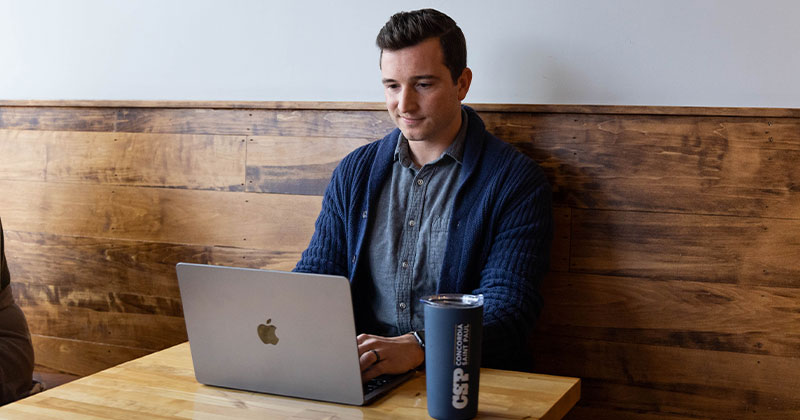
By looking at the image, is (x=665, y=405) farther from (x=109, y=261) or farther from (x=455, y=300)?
(x=109, y=261)

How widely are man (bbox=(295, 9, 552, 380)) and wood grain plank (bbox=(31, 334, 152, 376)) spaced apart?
2.92ft

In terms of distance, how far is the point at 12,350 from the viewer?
1.76 meters

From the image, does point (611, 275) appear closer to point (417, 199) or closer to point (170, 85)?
point (417, 199)

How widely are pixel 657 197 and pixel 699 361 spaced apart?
37cm

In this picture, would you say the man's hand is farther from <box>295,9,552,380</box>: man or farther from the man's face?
the man's face

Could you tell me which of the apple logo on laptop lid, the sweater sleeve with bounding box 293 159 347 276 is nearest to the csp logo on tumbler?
the apple logo on laptop lid

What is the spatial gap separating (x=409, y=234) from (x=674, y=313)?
2.02 feet

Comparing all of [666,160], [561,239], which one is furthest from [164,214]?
[666,160]

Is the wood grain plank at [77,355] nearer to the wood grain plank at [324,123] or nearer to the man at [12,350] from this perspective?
Result: the man at [12,350]

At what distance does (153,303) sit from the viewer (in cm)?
221

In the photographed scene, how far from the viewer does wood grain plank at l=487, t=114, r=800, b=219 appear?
1597 millimetres

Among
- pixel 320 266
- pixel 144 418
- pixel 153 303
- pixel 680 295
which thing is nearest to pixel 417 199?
pixel 320 266

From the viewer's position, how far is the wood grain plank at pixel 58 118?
2.23 meters

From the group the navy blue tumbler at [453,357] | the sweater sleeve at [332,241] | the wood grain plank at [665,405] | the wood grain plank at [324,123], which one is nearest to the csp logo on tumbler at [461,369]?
the navy blue tumbler at [453,357]
